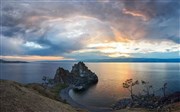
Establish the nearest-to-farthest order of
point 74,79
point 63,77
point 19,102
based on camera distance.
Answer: point 19,102 < point 63,77 < point 74,79

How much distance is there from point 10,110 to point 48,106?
10.3 meters

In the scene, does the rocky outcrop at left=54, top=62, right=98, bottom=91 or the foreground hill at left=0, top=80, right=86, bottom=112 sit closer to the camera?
the foreground hill at left=0, top=80, right=86, bottom=112

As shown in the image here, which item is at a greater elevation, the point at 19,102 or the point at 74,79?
the point at 19,102

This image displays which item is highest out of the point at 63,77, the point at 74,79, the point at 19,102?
the point at 19,102

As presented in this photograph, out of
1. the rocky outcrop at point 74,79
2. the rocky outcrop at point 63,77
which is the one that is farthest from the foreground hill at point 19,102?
the rocky outcrop at point 63,77

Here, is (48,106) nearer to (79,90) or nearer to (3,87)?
(3,87)

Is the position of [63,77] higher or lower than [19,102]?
lower

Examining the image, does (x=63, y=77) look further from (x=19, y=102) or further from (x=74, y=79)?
(x=19, y=102)

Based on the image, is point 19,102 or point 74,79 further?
point 74,79

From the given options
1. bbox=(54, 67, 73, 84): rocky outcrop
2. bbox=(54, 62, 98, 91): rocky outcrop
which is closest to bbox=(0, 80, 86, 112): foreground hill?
bbox=(54, 62, 98, 91): rocky outcrop

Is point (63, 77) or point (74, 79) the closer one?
point (63, 77)

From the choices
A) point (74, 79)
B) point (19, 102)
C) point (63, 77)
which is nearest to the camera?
point (19, 102)

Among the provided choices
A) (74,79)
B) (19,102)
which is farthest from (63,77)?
(19,102)

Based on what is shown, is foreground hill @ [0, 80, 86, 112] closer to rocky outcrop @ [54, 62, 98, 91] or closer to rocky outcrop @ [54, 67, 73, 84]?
rocky outcrop @ [54, 62, 98, 91]
